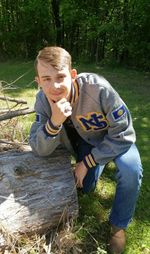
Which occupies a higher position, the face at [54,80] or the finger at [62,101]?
the face at [54,80]

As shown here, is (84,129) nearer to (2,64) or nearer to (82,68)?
(82,68)

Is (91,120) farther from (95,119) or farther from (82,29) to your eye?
(82,29)

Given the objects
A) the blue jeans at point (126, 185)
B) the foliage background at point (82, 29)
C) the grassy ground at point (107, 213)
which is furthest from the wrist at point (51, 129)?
the foliage background at point (82, 29)

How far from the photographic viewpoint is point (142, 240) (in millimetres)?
2871

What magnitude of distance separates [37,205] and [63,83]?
82 centimetres

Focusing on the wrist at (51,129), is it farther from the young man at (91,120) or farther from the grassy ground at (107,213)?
the grassy ground at (107,213)

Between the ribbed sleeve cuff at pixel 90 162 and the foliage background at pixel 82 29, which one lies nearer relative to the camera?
the ribbed sleeve cuff at pixel 90 162

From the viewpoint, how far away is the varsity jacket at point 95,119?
2.54 metres

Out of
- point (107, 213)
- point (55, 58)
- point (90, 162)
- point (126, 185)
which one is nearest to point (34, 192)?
point (90, 162)

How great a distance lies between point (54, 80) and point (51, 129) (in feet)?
1.02

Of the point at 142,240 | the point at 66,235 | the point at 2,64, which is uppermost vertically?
the point at 66,235

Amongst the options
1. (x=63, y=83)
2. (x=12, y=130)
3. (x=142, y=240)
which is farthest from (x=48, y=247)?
(x=12, y=130)

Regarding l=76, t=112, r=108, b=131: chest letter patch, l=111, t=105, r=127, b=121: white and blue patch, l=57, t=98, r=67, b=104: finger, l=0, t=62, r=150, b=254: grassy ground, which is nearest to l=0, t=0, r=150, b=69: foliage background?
l=0, t=62, r=150, b=254: grassy ground

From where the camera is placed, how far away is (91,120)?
2680 mm
